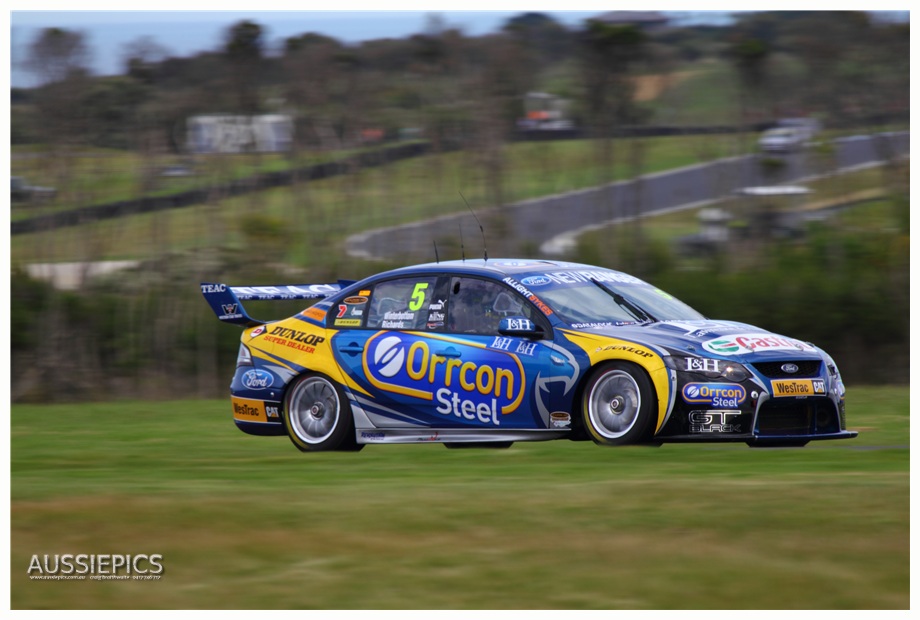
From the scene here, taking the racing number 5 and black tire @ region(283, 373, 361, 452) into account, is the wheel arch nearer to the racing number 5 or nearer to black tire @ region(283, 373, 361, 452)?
the racing number 5

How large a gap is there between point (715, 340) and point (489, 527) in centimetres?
312

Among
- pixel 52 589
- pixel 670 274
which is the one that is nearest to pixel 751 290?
pixel 670 274

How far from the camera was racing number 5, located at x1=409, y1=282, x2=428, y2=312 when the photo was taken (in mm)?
10625

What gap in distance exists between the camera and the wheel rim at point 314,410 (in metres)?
10.9

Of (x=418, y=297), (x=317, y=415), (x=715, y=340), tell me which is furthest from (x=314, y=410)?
(x=715, y=340)

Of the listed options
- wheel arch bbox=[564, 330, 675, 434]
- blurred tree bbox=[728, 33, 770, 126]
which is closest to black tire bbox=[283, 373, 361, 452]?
wheel arch bbox=[564, 330, 675, 434]

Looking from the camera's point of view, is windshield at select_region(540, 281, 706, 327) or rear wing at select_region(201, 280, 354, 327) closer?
windshield at select_region(540, 281, 706, 327)

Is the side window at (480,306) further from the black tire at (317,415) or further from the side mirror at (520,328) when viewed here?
the black tire at (317,415)

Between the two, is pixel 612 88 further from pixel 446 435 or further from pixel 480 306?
pixel 446 435

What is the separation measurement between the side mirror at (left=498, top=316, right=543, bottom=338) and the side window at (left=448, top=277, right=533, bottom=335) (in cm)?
13

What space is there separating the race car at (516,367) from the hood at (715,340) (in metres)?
0.01

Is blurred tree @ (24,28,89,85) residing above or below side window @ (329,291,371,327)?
above

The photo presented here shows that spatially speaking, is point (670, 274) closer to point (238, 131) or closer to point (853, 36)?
point (853, 36)

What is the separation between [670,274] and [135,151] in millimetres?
7368
